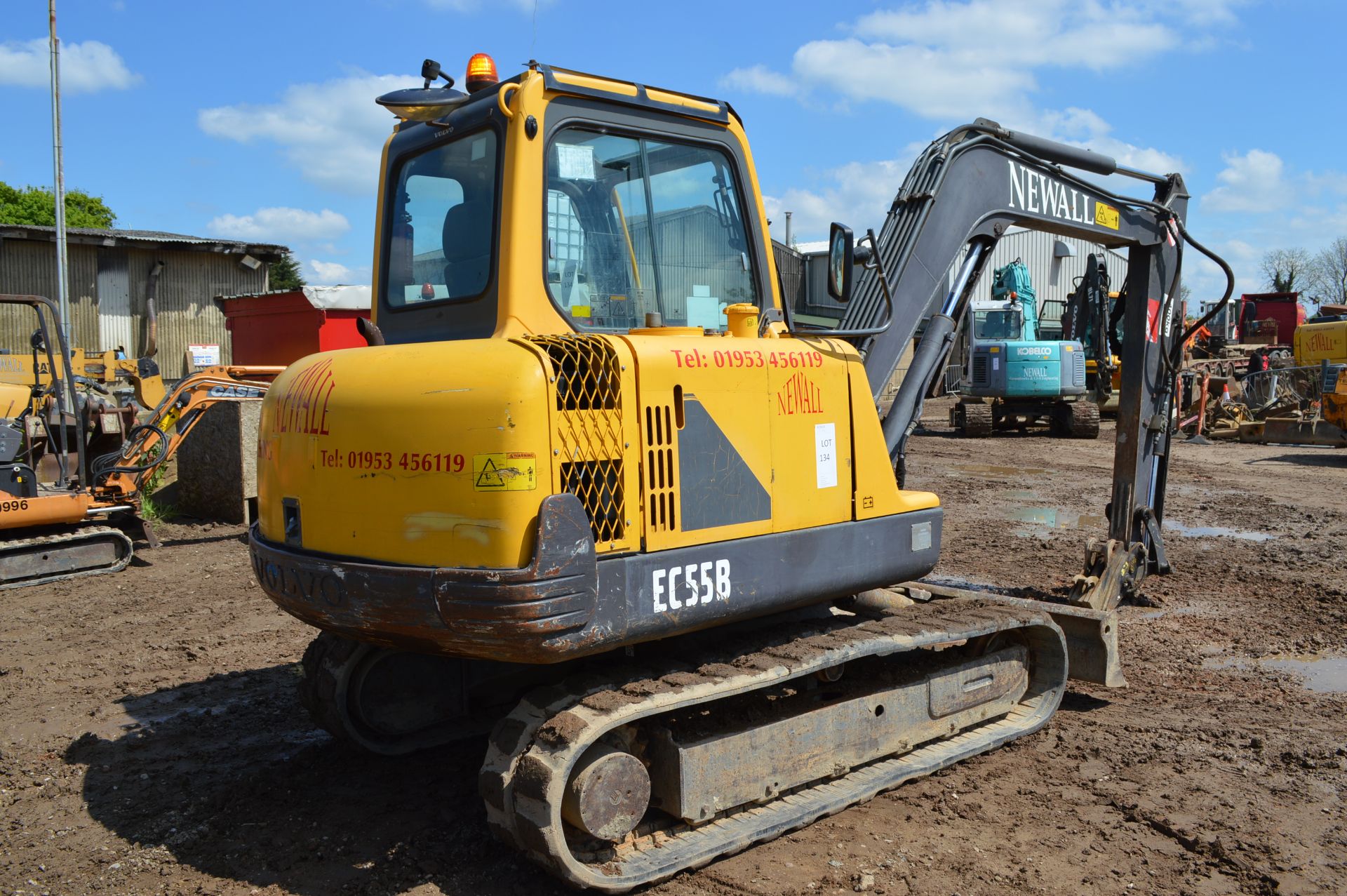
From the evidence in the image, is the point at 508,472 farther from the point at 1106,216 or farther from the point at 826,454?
the point at 1106,216

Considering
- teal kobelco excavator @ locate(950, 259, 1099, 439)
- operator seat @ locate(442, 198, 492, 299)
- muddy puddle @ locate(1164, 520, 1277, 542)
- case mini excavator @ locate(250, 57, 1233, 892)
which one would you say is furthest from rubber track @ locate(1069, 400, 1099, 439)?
operator seat @ locate(442, 198, 492, 299)

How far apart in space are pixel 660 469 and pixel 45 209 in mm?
45537

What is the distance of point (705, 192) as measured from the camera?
4.44m

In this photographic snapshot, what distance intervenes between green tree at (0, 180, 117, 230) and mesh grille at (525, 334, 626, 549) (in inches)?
1613

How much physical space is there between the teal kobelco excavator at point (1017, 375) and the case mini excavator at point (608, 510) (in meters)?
16.8

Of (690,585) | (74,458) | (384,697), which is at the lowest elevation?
(384,697)

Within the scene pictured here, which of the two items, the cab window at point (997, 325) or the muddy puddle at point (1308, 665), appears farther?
the cab window at point (997, 325)

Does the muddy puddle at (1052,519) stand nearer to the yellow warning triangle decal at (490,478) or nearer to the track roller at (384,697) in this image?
the track roller at (384,697)

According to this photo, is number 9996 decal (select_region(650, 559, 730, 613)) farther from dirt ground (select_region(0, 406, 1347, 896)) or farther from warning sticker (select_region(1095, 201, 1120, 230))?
warning sticker (select_region(1095, 201, 1120, 230))

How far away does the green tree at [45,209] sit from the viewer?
1582 inches

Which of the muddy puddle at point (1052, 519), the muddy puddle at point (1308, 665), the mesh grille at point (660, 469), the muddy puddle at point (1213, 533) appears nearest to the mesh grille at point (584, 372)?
the mesh grille at point (660, 469)

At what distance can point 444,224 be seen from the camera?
169 inches

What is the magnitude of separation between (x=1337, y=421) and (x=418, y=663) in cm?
1764

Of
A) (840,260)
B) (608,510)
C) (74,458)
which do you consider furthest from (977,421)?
(608,510)
